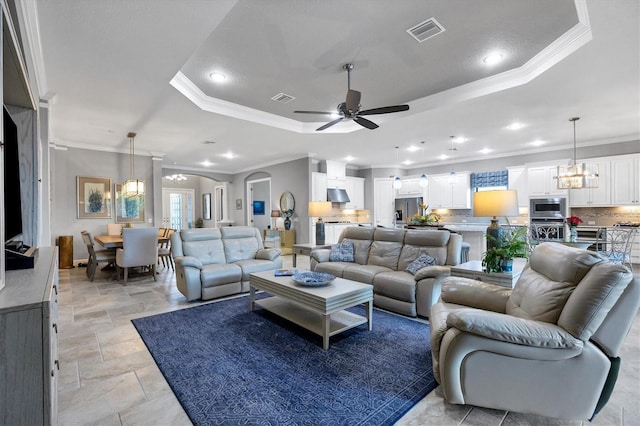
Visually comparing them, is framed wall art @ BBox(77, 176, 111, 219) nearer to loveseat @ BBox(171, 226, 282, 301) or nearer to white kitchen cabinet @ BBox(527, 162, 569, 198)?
loveseat @ BBox(171, 226, 282, 301)

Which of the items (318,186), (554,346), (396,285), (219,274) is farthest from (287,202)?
(554,346)

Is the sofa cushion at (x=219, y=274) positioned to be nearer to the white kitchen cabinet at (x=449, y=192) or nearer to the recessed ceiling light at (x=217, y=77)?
the recessed ceiling light at (x=217, y=77)

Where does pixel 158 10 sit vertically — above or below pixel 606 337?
above

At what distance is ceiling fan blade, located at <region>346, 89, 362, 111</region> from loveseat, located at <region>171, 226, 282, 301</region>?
2.53 meters

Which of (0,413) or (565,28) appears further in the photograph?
(565,28)

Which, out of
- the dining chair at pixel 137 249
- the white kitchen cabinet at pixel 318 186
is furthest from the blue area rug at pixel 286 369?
the white kitchen cabinet at pixel 318 186

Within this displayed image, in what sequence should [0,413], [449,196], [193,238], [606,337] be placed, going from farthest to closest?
[449,196]
[193,238]
[606,337]
[0,413]

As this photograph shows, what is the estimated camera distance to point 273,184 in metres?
9.18

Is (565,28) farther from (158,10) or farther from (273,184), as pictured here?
(273,184)

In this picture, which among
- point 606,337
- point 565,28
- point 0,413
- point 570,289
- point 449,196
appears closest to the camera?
point 0,413

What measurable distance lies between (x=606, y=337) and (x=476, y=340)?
0.65 metres

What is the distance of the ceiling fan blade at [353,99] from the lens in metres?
3.29

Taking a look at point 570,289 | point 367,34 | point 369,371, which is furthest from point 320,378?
point 367,34

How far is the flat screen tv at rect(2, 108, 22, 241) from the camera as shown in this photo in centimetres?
186
